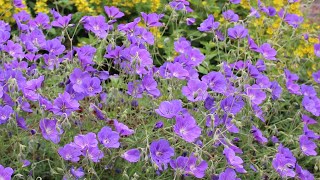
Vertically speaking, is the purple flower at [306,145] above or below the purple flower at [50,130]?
below

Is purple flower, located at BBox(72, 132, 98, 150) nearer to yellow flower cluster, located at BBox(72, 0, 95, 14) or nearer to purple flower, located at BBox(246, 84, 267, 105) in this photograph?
purple flower, located at BBox(246, 84, 267, 105)

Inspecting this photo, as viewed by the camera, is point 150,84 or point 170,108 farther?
point 150,84

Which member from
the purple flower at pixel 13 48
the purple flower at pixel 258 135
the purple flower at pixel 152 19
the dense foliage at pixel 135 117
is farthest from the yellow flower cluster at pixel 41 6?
the purple flower at pixel 258 135

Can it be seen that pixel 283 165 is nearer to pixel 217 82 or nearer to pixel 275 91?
pixel 217 82

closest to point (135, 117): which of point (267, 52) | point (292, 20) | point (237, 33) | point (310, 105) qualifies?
point (237, 33)

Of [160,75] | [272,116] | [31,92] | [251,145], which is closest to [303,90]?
[272,116]

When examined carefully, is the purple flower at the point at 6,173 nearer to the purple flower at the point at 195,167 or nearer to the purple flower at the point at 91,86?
the purple flower at the point at 91,86

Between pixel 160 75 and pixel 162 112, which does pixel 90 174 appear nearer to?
pixel 162 112
